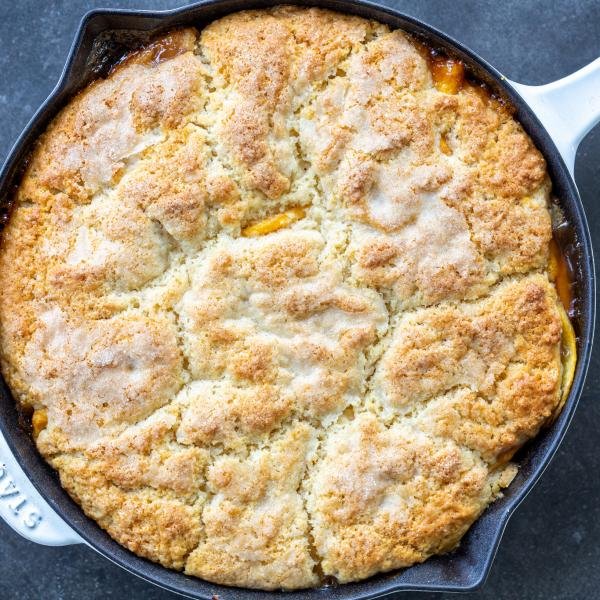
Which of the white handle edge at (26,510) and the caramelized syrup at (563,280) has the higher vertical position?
the white handle edge at (26,510)

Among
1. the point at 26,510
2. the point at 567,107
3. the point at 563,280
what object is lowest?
the point at 563,280

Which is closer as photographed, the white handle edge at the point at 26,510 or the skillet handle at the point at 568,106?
the skillet handle at the point at 568,106

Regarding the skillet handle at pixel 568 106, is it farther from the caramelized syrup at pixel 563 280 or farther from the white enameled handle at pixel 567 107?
the caramelized syrup at pixel 563 280

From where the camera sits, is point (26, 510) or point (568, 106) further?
point (26, 510)

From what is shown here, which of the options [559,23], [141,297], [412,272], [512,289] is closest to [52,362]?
[141,297]

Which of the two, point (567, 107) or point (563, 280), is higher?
point (567, 107)

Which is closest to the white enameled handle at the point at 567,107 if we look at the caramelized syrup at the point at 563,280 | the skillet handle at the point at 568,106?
the skillet handle at the point at 568,106

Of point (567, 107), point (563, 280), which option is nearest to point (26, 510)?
point (563, 280)

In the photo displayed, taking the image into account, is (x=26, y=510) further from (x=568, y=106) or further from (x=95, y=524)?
(x=568, y=106)

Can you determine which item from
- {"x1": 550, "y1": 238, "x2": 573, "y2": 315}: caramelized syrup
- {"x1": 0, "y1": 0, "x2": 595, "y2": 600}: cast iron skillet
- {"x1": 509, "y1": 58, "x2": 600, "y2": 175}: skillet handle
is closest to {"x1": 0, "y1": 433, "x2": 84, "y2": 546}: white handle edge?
{"x1": 0, "y1": 0, "x2": 595, "y2": 600}: cast iron skillet
